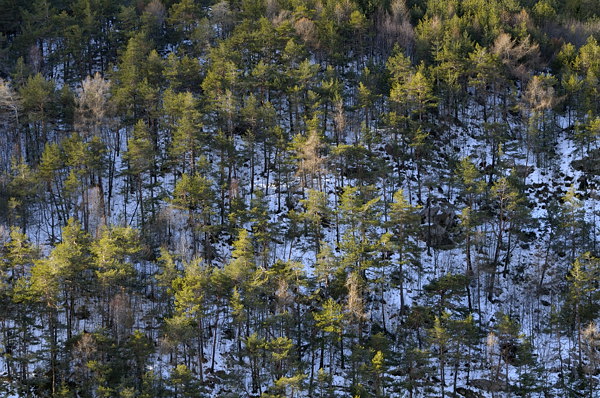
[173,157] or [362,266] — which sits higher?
[173,157]

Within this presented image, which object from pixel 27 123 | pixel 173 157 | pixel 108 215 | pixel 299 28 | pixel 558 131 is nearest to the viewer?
pixel 108 215

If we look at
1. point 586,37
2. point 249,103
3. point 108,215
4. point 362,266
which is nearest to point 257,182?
point 249,103

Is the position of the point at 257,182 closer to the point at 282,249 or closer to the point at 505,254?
the point at 282,249

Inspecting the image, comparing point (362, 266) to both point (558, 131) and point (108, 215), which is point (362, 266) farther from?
point (558, 131)

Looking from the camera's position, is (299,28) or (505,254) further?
(299,28)

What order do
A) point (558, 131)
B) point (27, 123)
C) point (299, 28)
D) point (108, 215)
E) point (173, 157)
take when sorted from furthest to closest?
1. point (299, 28)
2. point (558, 131)
3. point (27, 123)
4. point (173, 157)
5. point (108, 215)

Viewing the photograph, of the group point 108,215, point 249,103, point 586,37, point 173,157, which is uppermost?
point 586,37

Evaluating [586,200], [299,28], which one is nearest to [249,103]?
[299,28]
